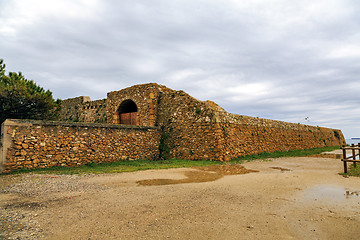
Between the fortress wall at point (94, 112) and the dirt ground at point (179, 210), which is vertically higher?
the fortress wall at point (94, 112)

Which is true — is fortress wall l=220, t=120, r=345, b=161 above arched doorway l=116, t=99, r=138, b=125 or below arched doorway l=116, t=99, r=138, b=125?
below

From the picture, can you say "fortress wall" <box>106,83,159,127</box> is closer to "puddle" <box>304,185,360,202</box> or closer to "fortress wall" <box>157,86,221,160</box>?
"fortress wall" <box>157,86,221,160</box>

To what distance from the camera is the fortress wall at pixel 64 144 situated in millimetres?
8359

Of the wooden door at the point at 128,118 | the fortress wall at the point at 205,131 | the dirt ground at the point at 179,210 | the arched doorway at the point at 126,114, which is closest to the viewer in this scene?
the dirt ground at the point at 179,210

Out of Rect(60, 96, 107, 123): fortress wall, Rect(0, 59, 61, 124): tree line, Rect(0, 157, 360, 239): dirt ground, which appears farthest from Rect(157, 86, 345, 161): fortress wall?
Rect(0, 59, 61, 124): tree line

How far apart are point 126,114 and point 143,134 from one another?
4.51 m

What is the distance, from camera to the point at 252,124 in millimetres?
16734

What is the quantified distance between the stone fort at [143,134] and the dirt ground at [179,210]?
293 cm

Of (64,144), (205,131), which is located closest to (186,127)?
(205,131)

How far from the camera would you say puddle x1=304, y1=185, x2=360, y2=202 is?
4736 millimetres

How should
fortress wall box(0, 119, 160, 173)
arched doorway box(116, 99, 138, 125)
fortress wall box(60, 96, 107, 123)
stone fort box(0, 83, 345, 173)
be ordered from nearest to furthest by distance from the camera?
fortress wall box(0, 119, 160, 173)
stone fort box(0, 83, 345, 173)
arched doorway box(116, 99, 138, 125)
fortress wall box(60, 96, 107, 123)

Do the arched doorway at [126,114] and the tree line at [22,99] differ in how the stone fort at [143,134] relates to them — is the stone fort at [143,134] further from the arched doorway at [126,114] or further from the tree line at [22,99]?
the tree line at [22,99]

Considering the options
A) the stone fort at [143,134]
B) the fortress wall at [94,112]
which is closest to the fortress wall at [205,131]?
the stone fort at [143,134]

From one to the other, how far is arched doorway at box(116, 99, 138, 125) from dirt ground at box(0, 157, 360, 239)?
10.4 metres
